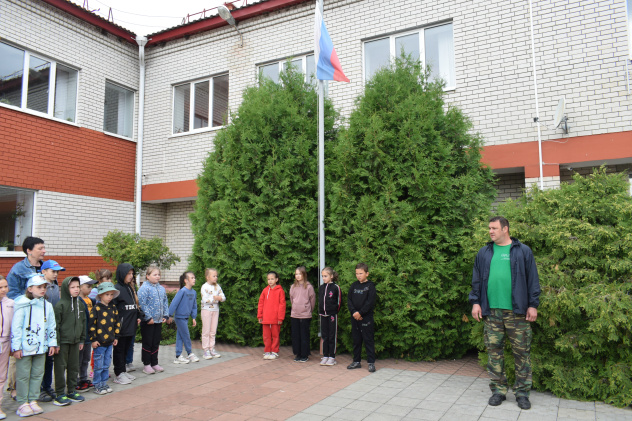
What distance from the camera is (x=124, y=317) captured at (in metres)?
6.44

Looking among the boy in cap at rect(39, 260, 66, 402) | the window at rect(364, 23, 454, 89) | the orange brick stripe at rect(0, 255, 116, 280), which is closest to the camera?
the boy in cap at rect(39, 260, 66, 402)

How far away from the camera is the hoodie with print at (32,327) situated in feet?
16.4

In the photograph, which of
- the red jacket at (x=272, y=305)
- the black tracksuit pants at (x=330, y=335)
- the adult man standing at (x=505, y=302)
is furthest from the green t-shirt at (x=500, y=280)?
the red jacket at (x=272, y=305)

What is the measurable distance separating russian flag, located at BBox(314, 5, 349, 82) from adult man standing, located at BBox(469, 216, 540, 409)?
4.10 meters

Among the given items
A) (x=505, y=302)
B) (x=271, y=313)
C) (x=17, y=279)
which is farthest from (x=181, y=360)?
(x=505, y=302)

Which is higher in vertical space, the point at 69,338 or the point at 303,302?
the point at 303,302

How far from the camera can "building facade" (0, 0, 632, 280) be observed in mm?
8094

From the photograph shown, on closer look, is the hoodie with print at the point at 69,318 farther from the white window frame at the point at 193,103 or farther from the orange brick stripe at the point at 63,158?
the white window frame at the point at 193,103

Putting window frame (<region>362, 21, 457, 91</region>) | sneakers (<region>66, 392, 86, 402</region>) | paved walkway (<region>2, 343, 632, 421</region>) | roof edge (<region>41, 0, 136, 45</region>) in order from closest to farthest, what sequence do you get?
paved walkway (<region>2, 343, 632, 421</region>), sneakers (<region>66, 392, 86, 402</region>), window frame (<region>362, 21, 457, 91</region>), roof edge (<region>41, 0, 136, 45</region>)

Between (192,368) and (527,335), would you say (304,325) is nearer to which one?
(192,368)

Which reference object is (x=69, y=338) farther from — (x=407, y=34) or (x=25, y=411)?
(x=407, y=34)

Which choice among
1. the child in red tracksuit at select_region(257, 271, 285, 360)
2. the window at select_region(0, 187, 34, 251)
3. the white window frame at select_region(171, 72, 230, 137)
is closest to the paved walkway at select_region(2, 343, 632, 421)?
the child in red tracksuit at select_region(257, 271, 285, 360)

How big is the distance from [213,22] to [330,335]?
30.1ft

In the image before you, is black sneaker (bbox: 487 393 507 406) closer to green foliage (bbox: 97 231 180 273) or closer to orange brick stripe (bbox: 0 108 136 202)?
green foliage (bbox: 97 231 180 273)
